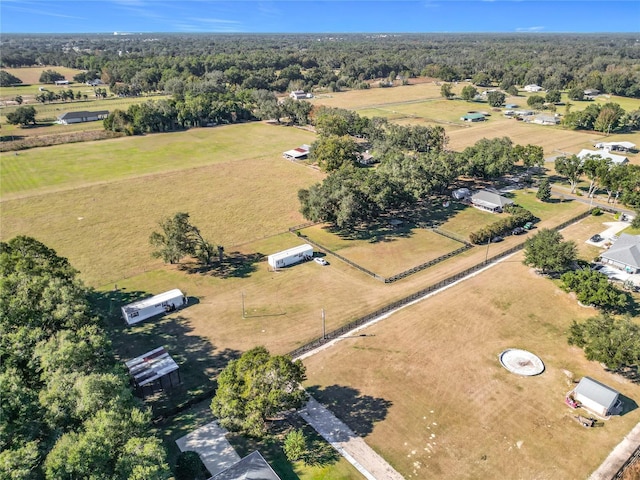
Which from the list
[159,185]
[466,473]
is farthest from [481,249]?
[159,185]

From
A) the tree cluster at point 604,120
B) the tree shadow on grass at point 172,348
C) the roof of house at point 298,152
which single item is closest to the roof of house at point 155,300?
the tree shadow on grass at point 172,348

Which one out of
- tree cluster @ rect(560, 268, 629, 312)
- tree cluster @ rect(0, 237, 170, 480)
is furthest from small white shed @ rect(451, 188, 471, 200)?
tree cluster @ rect(0, 237, 170, 480)

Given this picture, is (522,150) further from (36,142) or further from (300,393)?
(36,142)

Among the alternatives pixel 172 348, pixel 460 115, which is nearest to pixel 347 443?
pixel 172 348

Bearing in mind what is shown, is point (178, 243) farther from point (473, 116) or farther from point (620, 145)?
point (473, 116)

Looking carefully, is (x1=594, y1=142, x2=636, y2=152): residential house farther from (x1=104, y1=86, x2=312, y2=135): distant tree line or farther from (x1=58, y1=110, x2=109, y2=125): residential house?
(x1=58, y1=110, x2=109, y2=125): residential house

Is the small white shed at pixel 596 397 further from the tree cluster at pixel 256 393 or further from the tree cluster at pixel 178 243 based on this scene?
the tree cluster at pixel 178 243
